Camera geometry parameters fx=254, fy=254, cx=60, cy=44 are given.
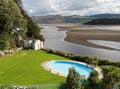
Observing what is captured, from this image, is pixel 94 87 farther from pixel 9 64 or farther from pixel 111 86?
pixel 9 64

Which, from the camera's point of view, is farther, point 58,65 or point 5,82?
point 58,65

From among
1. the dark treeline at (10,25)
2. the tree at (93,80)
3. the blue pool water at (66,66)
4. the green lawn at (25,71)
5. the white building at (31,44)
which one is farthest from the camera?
the white building at (31,44)

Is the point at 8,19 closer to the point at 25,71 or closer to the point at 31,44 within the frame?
the point at 31,44

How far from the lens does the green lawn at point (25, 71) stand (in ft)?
92.4

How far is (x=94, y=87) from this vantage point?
2216 cm

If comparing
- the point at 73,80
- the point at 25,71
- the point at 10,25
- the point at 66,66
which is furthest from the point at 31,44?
the point at 73,80

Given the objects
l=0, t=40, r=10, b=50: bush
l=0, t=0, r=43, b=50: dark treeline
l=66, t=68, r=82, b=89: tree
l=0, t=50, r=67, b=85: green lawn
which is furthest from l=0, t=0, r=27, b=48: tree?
l=66, t=68, r=82, b=89: tree

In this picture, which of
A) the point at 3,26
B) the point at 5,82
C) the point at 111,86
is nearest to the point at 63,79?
the point at 5,82

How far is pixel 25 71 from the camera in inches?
1289

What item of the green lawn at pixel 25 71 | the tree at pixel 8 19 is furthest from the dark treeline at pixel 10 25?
the green lawn at pixel 25 71

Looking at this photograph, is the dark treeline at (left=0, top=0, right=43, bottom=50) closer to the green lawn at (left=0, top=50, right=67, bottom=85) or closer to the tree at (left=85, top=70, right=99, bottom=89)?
the green lawn at (left=0, top=50, right=67, bottom=85)

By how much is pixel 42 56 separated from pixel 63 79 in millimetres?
15879

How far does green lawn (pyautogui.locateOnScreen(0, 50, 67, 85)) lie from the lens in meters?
28.2

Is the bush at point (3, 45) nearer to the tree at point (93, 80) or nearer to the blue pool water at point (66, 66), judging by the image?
the blue pool water at point (66, 66)
